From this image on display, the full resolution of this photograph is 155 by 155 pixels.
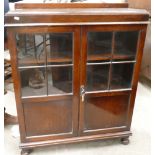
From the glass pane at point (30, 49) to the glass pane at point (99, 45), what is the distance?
28 cm

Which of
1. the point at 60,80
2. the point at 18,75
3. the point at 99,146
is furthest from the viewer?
the point at 99,146

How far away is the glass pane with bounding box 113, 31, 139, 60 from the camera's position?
4.14 feet

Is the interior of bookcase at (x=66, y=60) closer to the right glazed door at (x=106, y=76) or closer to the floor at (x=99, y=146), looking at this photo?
the right glazed door at (x=106, y=76)

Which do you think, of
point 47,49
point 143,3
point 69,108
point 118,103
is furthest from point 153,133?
point 143,3

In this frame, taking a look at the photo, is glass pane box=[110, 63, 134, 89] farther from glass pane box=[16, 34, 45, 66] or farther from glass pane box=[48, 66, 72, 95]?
glass pane box=[16, 34, 45, 66]

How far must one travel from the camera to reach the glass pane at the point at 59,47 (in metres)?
1.20

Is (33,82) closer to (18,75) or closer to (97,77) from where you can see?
(18,75)

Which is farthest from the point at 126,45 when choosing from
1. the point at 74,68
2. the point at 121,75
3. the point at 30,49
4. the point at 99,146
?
the point at 99,146

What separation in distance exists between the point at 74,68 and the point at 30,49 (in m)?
0.29

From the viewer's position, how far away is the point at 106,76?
1.36m

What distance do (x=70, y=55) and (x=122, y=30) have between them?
1.13 ft

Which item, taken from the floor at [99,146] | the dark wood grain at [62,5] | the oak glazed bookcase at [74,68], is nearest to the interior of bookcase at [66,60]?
the oak glazed bookcase at [74,68]

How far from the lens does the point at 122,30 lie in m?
1.22
